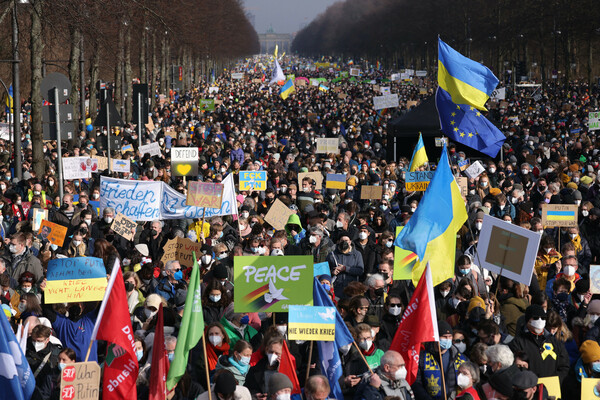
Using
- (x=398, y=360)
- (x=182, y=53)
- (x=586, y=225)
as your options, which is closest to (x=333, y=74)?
(x=182, y=53)

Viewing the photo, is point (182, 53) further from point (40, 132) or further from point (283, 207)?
point (283, 207)

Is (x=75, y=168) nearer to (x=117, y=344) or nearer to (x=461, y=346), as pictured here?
(x=117, y=344)

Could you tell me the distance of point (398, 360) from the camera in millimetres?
6707

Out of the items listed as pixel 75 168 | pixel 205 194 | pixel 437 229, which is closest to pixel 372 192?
pixel 205 194

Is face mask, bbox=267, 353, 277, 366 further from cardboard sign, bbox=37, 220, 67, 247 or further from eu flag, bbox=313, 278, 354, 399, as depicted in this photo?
cardboard sign, bbox=37, 220, 67, 247

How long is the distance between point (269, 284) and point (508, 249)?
249 centimetres

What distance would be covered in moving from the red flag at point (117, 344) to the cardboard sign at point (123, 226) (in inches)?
211

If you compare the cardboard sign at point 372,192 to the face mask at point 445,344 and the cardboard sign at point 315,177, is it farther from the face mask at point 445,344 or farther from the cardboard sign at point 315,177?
the face mask at point 445,344

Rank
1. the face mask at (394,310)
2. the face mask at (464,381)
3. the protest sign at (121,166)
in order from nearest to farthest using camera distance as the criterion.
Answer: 1. the face mask at (464,381)
2. the face mask at (394,310)
3. the protest sign at (121,166)

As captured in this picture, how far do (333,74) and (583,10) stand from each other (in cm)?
5465

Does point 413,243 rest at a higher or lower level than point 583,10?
lower

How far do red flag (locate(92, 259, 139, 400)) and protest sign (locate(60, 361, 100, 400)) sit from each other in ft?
0.81

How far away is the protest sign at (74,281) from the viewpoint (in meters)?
8.46

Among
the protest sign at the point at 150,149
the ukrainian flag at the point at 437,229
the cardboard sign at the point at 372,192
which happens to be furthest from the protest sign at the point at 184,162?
the ukrainian flag at the point at 437,229
